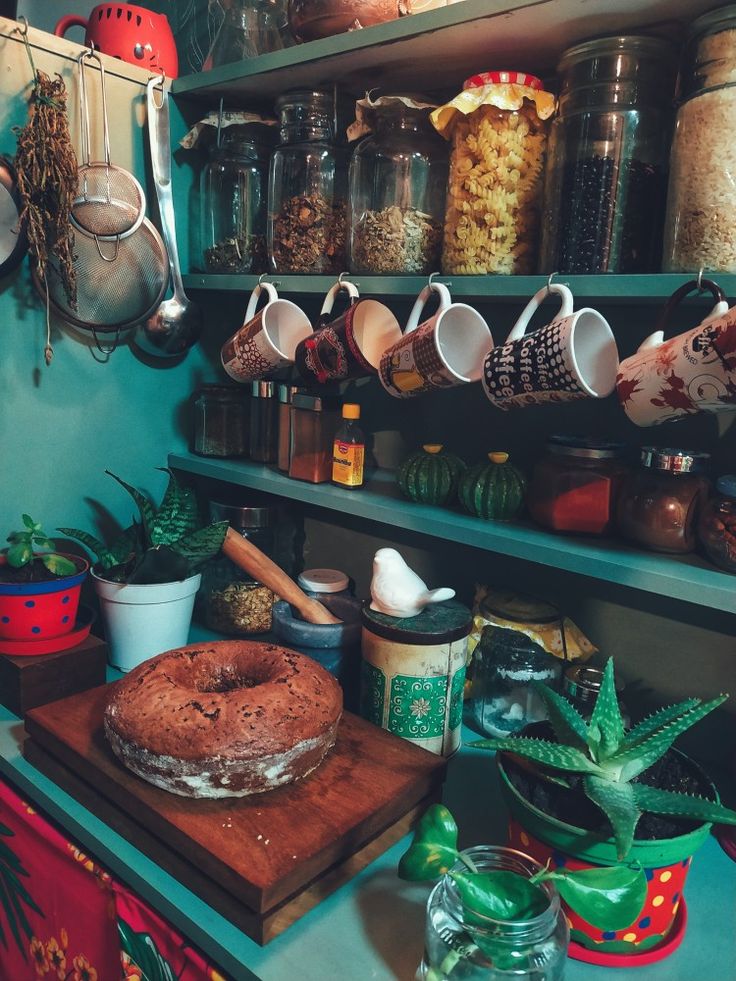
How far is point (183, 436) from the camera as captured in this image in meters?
1.51

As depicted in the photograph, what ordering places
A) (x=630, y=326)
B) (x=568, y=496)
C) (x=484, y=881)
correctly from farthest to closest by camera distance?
(x=630, y=326) < (x=568, y=496) < (x=484, y=881)

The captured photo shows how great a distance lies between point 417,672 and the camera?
1.02 meters

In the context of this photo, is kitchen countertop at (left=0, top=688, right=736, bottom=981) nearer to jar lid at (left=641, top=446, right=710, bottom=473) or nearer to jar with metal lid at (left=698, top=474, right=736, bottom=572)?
jar with metal lid at (left=698, top=474, right=736, bottom=572)

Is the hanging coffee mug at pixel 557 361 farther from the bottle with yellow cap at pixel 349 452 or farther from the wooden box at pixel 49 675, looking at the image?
the wooden box at pixel 49 675

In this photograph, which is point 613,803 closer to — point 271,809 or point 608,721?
point 608,721

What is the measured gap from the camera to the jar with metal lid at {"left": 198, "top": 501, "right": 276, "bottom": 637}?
4.54 feet

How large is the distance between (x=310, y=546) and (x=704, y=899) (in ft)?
3.07

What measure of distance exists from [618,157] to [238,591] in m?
0.95

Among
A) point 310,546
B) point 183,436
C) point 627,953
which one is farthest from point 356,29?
point 627,953

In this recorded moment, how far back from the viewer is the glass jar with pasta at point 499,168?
938mm

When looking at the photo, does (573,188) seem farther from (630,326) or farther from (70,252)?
(70,252)

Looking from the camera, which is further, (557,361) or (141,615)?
(141,615)

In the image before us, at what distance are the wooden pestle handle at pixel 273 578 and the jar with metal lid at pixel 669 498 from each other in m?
0.50

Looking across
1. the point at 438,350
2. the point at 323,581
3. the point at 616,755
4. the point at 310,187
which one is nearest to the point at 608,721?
the point at 616,755
